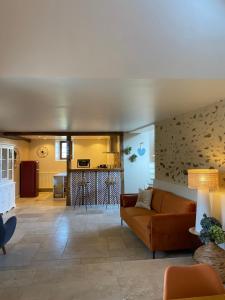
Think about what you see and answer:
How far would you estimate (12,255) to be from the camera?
163 inches

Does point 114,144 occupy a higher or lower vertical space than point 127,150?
higher

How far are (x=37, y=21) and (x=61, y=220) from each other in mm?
4887

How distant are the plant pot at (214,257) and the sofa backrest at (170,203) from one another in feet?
3.15

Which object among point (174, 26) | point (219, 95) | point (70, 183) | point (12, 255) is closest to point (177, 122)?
point (219, 95)

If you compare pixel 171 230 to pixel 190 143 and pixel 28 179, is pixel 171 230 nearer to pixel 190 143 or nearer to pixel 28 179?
pixel 190 143

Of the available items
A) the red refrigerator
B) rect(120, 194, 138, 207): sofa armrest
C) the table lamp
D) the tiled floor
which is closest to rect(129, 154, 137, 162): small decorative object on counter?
the tiled floor

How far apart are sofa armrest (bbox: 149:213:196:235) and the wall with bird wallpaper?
74 cm

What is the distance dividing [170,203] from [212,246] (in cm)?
168

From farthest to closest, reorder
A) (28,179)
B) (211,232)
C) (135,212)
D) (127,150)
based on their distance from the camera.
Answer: (28,179), (127,150), (135,212), (211,232)

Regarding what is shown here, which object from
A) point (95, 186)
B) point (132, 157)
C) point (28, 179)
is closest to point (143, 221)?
point (95, 186)

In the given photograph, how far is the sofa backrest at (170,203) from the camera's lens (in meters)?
4.13

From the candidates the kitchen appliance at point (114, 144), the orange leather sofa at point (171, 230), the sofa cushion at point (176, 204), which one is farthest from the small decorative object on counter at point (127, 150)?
the orange leather sofa at point (171, 230)

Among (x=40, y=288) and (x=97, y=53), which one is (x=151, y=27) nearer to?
(x=97, y=53)

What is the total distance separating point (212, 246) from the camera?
122 inches
